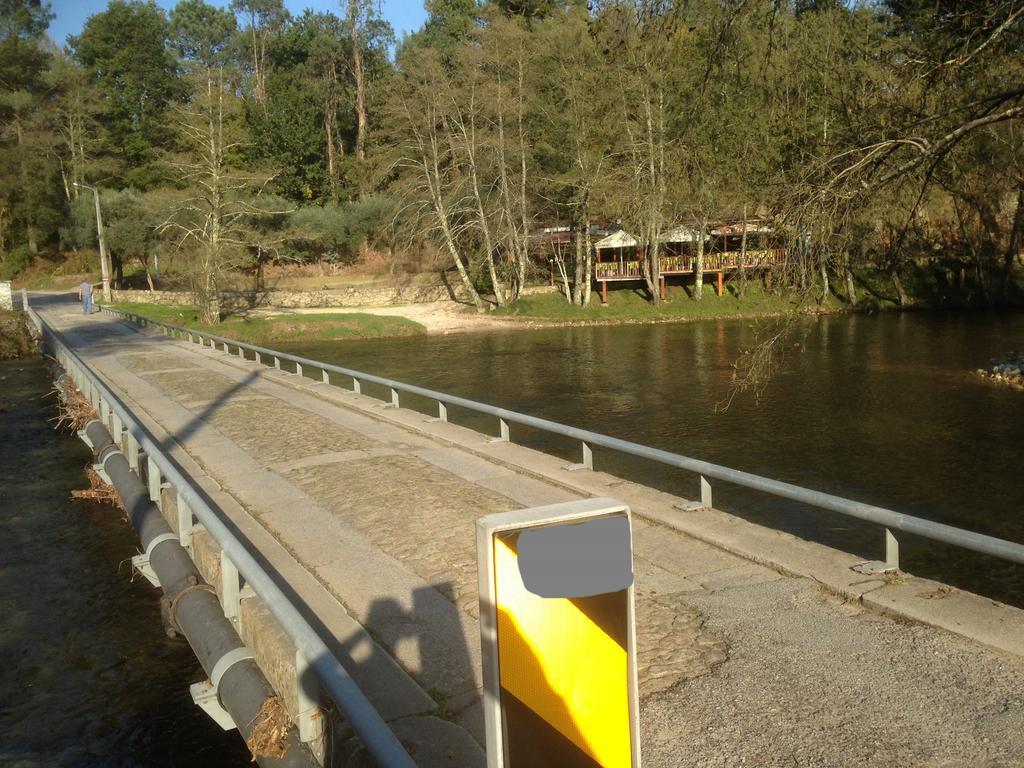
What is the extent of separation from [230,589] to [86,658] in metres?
2.47

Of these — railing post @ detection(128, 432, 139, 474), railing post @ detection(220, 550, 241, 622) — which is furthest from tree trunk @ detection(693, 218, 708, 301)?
railing post @ detection(220, 550, 241, 622)

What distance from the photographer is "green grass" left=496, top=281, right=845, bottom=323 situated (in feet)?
159

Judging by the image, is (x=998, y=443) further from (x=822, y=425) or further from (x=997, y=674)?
(x=997, y=674)

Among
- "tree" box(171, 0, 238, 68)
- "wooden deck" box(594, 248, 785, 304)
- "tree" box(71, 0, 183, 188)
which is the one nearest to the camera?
"wooden deck" box(594, 248, 785, 304)

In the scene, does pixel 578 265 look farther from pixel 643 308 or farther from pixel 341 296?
pixel 341 296

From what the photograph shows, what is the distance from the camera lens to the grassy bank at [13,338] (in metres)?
33.4

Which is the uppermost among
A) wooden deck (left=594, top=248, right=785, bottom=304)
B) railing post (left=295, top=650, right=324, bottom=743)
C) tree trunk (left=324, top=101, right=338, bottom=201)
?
tree trunk (left=324, top=101, right=338, bottom=201)

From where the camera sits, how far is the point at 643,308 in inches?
1987

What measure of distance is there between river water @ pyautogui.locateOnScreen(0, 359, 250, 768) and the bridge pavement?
125 centimetres

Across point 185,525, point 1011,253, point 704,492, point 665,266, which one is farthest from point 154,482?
point 1011,253

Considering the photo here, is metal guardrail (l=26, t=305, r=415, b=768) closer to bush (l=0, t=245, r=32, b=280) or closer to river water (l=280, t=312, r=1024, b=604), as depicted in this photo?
river water (l=280, t=312, r=1024, b=604)

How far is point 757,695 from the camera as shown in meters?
5.15

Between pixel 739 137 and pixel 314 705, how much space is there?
26.1 feet

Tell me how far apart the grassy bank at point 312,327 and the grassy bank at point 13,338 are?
998cm
